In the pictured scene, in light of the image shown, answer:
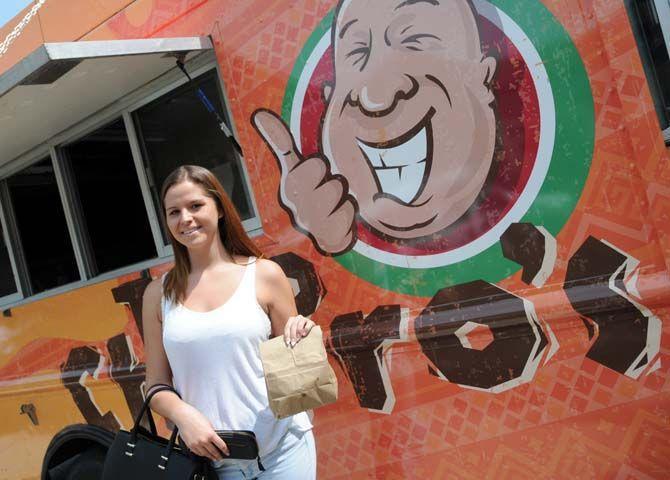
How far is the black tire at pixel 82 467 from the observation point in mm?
4000

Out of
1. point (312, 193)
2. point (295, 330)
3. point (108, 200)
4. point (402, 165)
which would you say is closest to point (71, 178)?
point (108, 200)

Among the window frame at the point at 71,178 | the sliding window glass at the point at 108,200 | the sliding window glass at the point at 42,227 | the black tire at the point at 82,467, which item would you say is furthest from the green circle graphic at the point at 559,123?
the sliding window glass at the point at 42,227

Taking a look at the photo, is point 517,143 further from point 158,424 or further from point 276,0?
point 158,424

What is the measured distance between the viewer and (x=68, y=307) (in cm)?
404

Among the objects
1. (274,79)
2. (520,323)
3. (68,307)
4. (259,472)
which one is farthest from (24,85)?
(520,323)

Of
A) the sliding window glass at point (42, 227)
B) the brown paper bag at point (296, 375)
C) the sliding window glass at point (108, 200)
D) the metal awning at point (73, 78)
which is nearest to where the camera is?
the brown paper bag at point (296, 375)

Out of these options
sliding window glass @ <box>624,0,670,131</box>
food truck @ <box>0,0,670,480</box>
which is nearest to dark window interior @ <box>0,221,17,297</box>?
food truck @ <box>0,0,670,480</box>

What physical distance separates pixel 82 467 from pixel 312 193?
2.28 meters

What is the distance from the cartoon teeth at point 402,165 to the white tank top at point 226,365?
0.72 metres

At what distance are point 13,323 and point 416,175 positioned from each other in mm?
3024

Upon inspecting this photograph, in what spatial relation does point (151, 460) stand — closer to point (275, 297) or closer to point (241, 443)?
point (241, 443)

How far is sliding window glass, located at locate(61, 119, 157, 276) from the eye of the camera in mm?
3850

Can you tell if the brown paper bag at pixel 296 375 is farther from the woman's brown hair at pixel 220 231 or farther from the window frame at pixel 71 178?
the window frame at pixel 71 178

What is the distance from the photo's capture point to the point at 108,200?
409 centimetres
